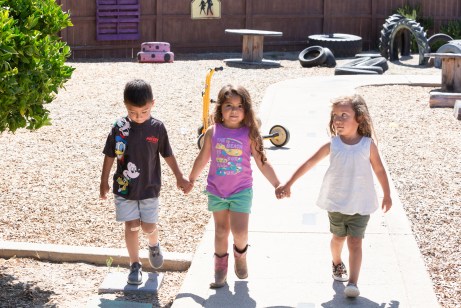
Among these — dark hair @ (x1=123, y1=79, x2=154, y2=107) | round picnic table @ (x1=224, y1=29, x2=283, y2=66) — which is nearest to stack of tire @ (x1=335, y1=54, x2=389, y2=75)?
round picnic table @ (x1=224, y1=29, x2=283, y2=66)

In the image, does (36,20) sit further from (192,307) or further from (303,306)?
(303,306)

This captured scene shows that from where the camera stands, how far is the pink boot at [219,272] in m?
6.00

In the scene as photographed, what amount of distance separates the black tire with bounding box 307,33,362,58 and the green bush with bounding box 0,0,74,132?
55.8 ft

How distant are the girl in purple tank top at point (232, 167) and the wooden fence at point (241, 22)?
17.5 metres

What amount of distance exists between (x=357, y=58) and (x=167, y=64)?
451 centimetres

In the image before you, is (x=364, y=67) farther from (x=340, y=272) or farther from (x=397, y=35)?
(x=340, y=272)

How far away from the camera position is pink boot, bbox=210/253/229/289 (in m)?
6.00

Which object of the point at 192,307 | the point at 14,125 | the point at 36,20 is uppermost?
the point at 36,20

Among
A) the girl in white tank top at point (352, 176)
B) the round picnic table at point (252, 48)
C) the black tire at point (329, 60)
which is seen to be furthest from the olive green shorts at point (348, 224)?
the round picnic table at point (252, 48)

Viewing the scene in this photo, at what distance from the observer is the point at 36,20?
6.14 meters

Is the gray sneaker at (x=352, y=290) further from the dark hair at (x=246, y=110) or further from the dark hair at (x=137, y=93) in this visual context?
the dark hair at (x=137, y=93)

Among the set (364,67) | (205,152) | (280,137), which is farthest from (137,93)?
(364,67)

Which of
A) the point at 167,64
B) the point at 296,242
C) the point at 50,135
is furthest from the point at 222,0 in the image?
the point at 296,242

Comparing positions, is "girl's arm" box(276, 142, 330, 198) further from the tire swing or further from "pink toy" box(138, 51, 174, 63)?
the tire swing
